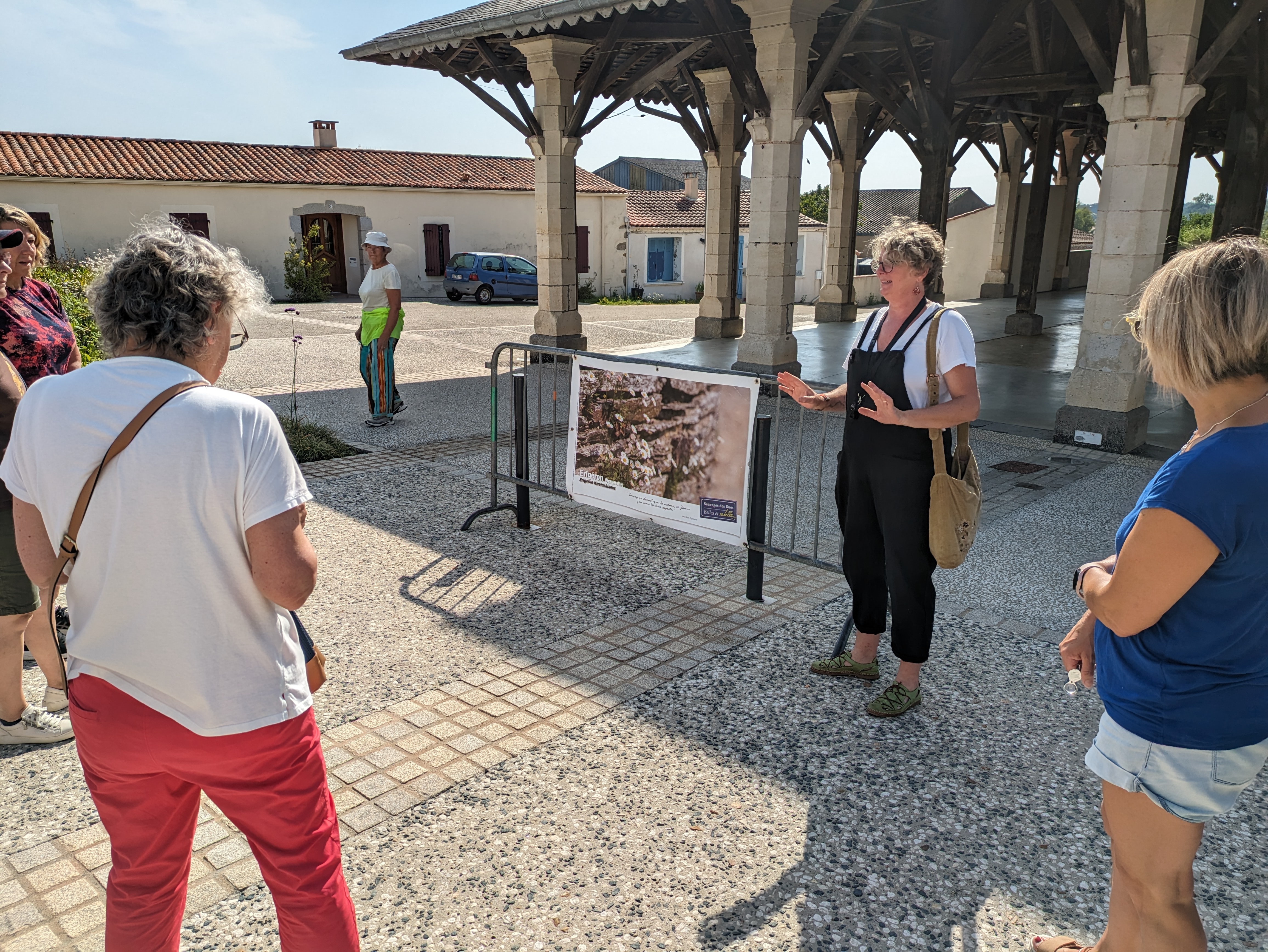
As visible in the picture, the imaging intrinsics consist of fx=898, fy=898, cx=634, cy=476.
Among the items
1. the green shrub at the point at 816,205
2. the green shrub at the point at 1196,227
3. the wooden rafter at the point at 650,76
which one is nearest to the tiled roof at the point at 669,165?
the green shrub at the point at 816,205

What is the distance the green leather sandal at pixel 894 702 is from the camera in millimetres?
3561

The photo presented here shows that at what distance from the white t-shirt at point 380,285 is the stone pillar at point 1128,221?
19.7 feet

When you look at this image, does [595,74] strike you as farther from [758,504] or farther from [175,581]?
[175,581]

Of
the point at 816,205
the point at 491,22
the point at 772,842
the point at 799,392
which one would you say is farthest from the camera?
the point at 816,205

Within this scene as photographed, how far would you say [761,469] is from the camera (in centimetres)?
447

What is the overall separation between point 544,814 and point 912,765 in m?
1.35

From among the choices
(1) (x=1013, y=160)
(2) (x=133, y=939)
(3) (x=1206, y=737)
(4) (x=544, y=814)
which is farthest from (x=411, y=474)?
(1) (x=1013, y=160)

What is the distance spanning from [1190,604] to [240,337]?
213 centimetres

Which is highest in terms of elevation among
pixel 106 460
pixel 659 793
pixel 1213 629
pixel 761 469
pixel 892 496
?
pixel 106 460

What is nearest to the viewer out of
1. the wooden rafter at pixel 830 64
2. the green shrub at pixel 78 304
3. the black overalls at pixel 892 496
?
the black overalls at pixel 892 496

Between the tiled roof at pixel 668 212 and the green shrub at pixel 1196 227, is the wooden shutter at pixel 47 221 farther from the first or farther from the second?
the green shrub at pixel 1196 227

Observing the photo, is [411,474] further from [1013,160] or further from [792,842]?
[1013,160]

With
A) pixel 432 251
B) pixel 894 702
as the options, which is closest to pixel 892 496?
pixel 894 702

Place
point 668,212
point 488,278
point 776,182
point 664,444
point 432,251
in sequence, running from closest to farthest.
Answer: point 664,444 → point 776,182 → point 488,278 → point 432,251 → point 668,212
